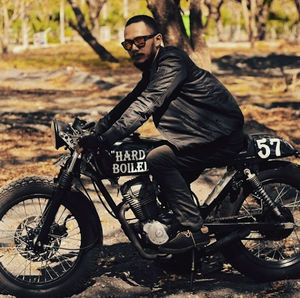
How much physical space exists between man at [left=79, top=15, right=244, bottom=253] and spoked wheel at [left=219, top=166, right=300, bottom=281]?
371 millimetres

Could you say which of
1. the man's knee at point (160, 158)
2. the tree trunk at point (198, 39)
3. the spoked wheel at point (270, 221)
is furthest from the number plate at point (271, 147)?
the tree trunk at point (198, 39)

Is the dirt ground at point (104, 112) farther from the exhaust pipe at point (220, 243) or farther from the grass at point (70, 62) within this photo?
the grass at point (70, 62)

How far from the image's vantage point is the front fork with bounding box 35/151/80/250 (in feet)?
14.7

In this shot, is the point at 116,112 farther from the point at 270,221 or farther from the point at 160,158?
the point at 270,221

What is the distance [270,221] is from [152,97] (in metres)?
1.26

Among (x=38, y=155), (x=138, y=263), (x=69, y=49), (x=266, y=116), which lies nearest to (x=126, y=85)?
(x=266, y=116)

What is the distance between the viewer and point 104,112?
576 inches

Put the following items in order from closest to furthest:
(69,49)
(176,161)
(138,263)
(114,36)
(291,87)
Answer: (176,161) < (138,263) < (291,87) < (69,49) < (114,36)

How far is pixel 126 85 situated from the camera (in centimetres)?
2072

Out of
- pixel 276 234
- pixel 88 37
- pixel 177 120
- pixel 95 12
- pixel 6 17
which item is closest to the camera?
pixel 177 120

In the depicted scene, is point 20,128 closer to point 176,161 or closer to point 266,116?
point 266,116

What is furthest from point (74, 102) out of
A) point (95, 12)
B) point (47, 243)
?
point (95, 12)

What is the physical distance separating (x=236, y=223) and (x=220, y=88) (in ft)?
3.10

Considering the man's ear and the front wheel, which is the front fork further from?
the man's ear
